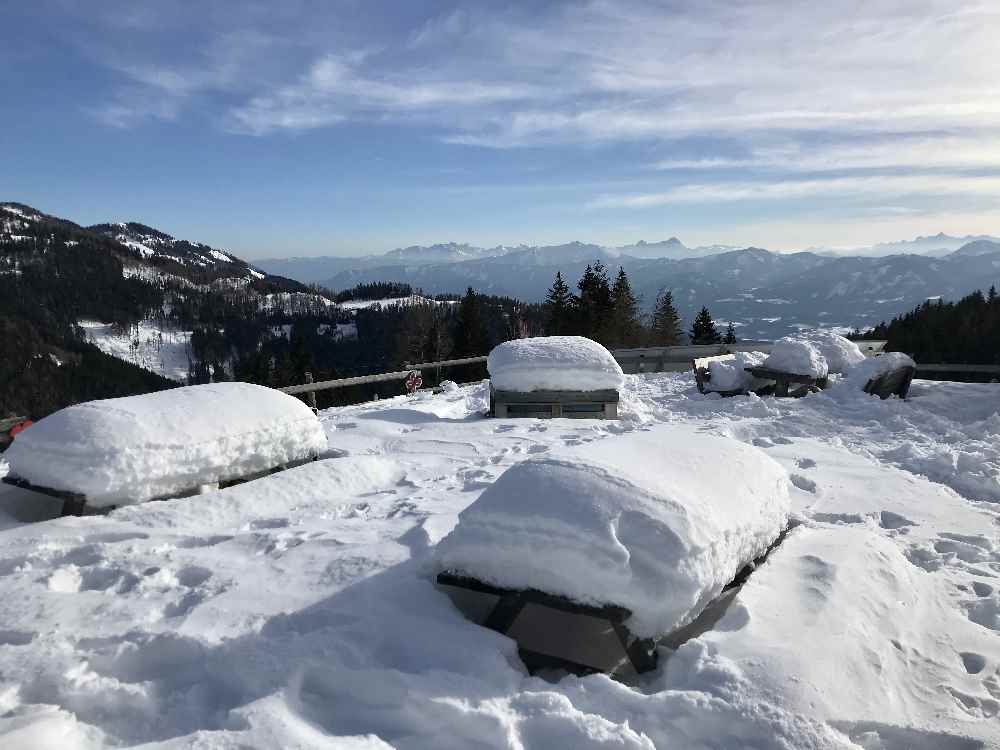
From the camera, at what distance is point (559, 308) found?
148 ft

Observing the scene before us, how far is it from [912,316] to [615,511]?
53756mm

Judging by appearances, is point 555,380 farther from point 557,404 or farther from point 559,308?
point 559,308

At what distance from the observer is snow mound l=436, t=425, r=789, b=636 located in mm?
2900

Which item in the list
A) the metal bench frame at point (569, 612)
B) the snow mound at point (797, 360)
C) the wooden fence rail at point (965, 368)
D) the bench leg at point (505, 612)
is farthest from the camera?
the wooden fence rail at point (965, 368)

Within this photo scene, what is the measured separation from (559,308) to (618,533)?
4264 centimetres

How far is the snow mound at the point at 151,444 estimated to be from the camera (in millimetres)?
4836

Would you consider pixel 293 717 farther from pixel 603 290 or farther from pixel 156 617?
pixel 603 290

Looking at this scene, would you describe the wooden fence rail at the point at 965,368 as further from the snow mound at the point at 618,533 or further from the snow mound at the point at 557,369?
the snow mound at the point at 618,533

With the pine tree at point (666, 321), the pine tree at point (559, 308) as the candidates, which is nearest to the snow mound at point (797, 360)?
the pine tree at point (559, 308)

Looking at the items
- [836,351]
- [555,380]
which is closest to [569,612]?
[555,380]

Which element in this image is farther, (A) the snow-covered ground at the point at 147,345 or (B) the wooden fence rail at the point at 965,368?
(A) the snow-covered ground at the point at 147,345

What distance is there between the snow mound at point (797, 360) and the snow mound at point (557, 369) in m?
4.51

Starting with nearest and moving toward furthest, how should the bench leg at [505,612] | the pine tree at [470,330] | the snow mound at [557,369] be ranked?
the bench leg at [505,612], the snow mound at [557,369], the pine tree at [470,330]

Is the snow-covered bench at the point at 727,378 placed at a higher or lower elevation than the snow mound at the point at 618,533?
lower
